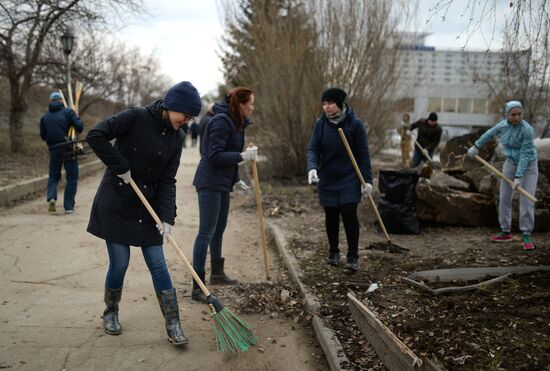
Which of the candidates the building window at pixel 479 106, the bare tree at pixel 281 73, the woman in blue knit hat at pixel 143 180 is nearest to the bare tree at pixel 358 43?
the bare tree at pixel 281 73

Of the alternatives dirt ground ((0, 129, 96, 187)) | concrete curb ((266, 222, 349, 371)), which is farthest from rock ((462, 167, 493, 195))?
dirt ground ((0, 129, 96, 187))

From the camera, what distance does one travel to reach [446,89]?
252ft

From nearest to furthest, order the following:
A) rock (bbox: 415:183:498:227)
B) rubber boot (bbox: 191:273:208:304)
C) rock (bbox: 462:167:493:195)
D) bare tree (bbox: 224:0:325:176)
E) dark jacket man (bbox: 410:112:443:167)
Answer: rubber boot (bbox: 191:273:208:304) → rock (bbox: 415:183:498:227) → rock (bbox: 462:167:493:195) → bare tree (bbox: 224:0:325:176) → dark jacket man (bbox: 410:112:443:167)

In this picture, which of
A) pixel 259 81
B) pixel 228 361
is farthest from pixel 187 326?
pixel 259 81

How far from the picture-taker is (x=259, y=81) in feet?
42.5

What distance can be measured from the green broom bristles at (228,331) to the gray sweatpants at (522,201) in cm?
394

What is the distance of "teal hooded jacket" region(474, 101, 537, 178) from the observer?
623cm

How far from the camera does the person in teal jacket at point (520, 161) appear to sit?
6230 mm

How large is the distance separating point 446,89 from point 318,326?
255ft

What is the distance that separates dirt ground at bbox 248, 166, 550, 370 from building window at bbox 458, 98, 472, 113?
73668mm

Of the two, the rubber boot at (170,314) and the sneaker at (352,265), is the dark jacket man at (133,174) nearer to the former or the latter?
the rubber boot at (170,314)

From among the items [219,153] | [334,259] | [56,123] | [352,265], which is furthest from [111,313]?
[56,123]

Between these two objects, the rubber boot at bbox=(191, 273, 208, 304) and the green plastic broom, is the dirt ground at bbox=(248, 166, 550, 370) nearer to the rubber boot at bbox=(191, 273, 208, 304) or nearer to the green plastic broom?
the green plastic broom

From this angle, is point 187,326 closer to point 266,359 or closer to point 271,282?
point 266,359
